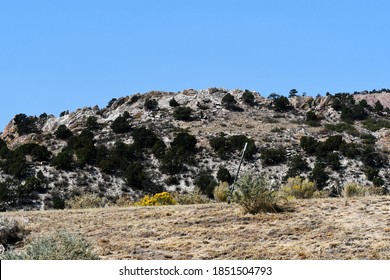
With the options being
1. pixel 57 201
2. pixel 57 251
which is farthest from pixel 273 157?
pixel 57 251

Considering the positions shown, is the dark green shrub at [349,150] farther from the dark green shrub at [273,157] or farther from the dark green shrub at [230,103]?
the dark green shrub at [230,103]

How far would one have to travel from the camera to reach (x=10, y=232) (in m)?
22.0

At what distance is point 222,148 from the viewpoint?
213ft

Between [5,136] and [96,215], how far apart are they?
64.8 meters

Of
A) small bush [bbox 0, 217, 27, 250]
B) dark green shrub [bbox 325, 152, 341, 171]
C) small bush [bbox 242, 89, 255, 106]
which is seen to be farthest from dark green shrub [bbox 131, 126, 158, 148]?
small bush [bbox 0, 217, 27, 250]

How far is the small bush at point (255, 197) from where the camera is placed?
2223cm

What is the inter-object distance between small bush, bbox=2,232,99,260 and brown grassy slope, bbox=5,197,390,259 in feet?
7.89

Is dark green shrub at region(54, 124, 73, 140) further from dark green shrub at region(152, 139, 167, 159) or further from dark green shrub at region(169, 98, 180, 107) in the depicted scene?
dark green shrub at region(169, 98, 180, 107)

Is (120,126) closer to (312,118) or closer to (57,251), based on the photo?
(312,118)

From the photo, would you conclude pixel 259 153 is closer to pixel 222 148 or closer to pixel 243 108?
pixel 222 148

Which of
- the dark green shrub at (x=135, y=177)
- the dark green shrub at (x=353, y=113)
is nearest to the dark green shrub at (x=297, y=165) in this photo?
the dark green shrub at (x=135, y=177)

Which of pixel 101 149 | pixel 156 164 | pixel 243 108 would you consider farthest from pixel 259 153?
pixel 243 108

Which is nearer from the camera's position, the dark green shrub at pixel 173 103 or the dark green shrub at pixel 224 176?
the dark green shrub at pixel 224 176

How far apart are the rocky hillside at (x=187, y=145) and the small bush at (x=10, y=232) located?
24454mm
